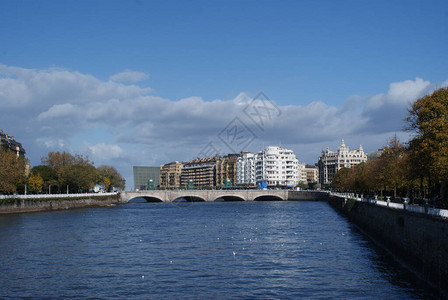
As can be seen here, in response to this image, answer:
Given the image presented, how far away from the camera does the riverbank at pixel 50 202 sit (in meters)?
104

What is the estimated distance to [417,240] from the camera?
3622 centimetres

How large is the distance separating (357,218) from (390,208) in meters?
28.0

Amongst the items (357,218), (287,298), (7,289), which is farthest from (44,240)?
(357,218)

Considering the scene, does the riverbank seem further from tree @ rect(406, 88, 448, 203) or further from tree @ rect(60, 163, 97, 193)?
tree @ rect(406, 88, 448, 203)

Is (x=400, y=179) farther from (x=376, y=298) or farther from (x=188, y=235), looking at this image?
(x=376, y=298)

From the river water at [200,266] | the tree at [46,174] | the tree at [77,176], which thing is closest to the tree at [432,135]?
the river water at [200,266]

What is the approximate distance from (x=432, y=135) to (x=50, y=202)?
93235mm

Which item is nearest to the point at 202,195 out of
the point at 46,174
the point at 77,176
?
the point at 77,176

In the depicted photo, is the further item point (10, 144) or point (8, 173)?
point (10, 144)

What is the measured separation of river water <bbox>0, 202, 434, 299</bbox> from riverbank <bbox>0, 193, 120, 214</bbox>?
139 feet

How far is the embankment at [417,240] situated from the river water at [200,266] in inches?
40.3

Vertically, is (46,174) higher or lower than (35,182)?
higher

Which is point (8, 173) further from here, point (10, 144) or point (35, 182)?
point (10, 144)

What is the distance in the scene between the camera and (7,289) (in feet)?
109
